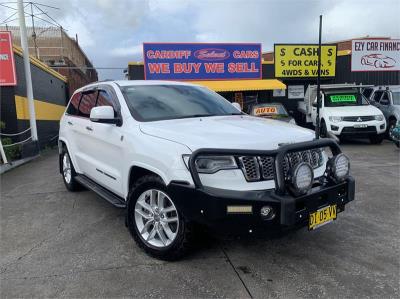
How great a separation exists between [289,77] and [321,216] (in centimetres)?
1719

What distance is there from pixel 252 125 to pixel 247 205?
1.07 m

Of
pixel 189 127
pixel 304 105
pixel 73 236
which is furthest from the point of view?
pixel 304 105

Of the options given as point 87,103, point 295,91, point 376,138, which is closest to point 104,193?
point 87,103

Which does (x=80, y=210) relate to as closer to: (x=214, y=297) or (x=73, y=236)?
(x=73, y=236)

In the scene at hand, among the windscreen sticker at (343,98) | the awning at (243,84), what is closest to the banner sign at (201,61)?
the awning at (243,84)

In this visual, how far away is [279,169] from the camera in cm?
308

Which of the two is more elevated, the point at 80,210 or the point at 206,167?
the point at 206,167

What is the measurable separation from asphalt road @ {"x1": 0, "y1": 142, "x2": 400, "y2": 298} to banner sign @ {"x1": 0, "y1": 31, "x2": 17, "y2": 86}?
6657 millimetres

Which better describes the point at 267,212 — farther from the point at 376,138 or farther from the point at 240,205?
the point at 376,138

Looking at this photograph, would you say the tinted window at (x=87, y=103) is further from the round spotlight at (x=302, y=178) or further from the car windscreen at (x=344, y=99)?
the car windscreen at (x=344, y=99)

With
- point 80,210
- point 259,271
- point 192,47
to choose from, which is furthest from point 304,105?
point 259,271

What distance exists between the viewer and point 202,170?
3.21 meters

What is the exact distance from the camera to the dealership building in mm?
18906

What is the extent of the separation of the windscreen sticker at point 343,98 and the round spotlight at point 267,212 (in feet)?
37.5
